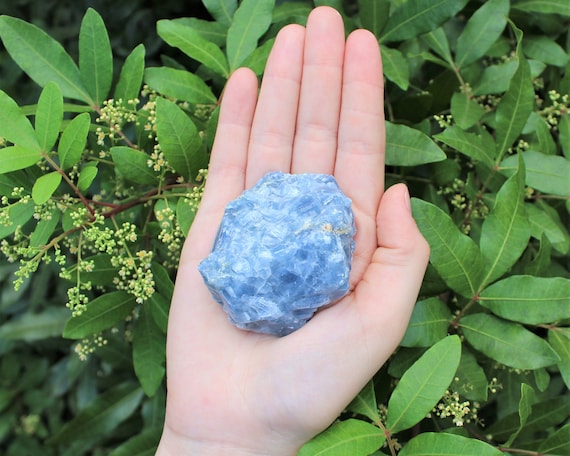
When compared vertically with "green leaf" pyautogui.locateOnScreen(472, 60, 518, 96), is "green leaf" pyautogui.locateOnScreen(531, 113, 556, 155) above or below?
below

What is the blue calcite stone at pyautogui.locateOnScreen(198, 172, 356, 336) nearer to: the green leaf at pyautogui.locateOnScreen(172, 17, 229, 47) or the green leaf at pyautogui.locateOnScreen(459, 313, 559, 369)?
the green leaf at pyautogui.locateOnScreen(459, 313, 559, 369)

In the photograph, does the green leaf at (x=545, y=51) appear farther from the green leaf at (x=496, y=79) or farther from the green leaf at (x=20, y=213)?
the green leaf at (x=20, y=213)

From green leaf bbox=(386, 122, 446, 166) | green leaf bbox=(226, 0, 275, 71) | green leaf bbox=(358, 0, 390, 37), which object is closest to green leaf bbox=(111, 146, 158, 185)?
green leaf bbox=(226, 0, 275, 71)

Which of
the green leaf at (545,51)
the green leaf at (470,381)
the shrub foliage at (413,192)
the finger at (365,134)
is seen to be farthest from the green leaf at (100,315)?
the green leaf at (545,51)

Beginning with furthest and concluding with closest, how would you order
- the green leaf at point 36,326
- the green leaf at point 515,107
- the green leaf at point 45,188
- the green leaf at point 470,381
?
the green leaf at point 36,326 < the green leaf at point 515,107 < the green leaf at point 470,381 < the green leaf at point 45,188

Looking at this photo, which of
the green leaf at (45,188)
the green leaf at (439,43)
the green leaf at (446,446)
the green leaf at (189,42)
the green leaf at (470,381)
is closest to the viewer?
the green leaf at (446,446)
